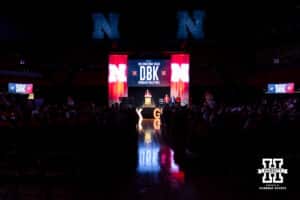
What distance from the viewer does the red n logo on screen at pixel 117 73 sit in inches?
827

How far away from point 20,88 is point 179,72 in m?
10.5

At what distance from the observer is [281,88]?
22609mm

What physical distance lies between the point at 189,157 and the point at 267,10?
1537 cm

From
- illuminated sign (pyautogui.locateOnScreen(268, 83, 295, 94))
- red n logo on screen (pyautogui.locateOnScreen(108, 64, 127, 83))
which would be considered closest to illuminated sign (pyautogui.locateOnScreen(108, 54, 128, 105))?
red n logo on screen (pyautogui.locateOnScreen(108, 64, 127, 83))

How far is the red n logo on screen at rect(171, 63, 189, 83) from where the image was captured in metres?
20.9

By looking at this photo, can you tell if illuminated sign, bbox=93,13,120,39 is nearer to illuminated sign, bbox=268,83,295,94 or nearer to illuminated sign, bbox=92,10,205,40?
illuminated sign, bbox=92,10,205,40

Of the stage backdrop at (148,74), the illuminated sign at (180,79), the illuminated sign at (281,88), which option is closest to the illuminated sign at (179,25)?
the stage backdrop at (148,74)

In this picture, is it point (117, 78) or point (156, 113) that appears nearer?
point (117, 78)

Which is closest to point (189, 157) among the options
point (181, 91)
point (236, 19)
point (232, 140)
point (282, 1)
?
point (232, 140)

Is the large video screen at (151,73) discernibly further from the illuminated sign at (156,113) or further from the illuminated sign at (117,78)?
the illuminated sign at (156,113)

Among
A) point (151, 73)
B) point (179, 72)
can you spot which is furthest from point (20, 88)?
point (179, 72)

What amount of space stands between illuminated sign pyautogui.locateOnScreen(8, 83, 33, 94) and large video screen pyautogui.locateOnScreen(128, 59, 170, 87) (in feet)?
23.8

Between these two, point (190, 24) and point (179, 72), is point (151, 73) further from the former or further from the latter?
point (190, 24)

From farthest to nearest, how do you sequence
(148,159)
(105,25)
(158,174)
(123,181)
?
(105,25)
(148,159)
(158,174)
(123,181)
